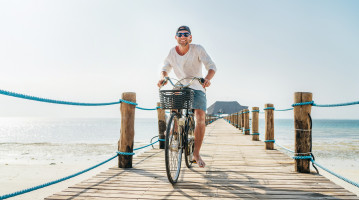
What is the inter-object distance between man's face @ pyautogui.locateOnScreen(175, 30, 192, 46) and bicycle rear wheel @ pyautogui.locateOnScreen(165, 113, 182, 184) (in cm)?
105

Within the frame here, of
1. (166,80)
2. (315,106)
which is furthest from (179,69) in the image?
(315,106)

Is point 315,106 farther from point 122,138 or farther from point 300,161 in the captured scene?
point 122,138

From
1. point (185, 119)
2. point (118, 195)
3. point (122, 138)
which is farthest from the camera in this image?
point (122, 138)

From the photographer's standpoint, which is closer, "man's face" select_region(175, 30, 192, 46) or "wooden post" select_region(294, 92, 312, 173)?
"man's face" select_region(175, 30, 192, 46)

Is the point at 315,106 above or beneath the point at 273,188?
above

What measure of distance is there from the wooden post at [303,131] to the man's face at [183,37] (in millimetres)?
1855

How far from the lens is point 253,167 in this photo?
389 centimetres

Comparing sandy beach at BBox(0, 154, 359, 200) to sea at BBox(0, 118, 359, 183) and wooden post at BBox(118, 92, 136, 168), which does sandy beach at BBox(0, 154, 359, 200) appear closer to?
sea at BBox(0, 118, 359, 183)

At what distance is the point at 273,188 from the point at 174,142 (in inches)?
50.0

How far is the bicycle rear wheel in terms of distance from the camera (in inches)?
104

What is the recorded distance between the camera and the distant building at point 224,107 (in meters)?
57.2

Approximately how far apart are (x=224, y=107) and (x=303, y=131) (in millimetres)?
56732

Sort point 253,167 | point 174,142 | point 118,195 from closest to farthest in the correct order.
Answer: point 118,195
point 174,142
point 253,167

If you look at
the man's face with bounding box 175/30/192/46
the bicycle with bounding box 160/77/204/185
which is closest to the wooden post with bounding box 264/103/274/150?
the bicycle with bounding box 160/77/204/185
